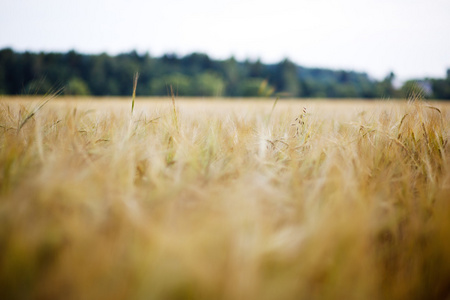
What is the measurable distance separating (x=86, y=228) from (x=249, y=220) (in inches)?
10.7

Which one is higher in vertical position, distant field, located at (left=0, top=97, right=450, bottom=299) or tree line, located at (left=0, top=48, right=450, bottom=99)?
tree line, located at (left=0, top=48, right=450, bottom=99)

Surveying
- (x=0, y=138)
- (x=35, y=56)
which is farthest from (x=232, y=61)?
(x=0, y=138)

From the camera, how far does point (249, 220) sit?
41 cm

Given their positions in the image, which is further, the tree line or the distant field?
the tree line

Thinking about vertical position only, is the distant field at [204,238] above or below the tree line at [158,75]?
below

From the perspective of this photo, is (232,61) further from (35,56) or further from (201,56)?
(35,56)

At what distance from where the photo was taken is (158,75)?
93.1 feet

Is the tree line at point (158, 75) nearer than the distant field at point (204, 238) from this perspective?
No

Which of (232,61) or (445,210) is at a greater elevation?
(232,61)

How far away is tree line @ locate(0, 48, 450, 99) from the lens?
24.5 metres

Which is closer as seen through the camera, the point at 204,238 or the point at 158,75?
the point at 204,238

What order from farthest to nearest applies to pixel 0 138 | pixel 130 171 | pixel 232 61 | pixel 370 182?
1. pixel 232 61
2. pixel 0 138
3. pixel 370 182
4. pixel 130 171

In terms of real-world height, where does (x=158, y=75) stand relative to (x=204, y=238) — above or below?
above

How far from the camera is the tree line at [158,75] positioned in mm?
24484
